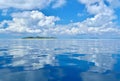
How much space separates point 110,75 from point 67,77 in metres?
3.16

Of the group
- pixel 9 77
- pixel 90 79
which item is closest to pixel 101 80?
pixel 90 79

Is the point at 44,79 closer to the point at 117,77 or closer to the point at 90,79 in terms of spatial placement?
the point at 90,79

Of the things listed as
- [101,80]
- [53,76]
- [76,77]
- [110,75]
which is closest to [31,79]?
[53,76]

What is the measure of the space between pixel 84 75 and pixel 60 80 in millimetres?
2439

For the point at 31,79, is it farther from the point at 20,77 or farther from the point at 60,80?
the point at 60,80

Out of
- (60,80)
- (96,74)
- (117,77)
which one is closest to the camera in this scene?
(60,80)

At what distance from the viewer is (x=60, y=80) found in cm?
1351

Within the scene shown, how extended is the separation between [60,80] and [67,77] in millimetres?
1132

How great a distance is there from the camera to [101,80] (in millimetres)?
13609

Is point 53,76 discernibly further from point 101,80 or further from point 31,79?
point 101,80

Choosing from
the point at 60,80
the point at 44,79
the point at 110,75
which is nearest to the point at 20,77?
the point at 44,79

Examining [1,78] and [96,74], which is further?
[96,74]

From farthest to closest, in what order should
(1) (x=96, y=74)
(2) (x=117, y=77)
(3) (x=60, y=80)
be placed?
(1) (x=96, y=74) → (2) (x=117, y=77) → (3) (x=60, y=80)

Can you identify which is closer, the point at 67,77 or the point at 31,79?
the point at 31,79
